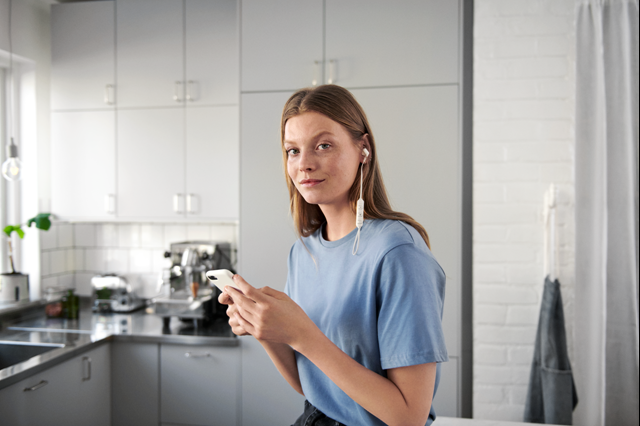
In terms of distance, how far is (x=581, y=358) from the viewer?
1.89m

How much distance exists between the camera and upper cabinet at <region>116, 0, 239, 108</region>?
250 cm

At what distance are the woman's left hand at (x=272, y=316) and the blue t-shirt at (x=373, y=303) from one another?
129mm

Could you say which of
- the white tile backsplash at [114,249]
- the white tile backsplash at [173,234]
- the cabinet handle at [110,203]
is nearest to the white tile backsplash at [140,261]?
the white tile backsplash at [114,249]

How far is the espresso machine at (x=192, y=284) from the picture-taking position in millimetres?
2371

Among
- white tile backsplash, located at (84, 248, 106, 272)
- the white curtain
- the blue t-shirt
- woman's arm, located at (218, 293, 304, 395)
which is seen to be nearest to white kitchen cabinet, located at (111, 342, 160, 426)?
white tile backsplash, located at (84, 248, 106, 272)

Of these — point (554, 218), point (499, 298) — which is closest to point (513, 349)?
point (499, 298)

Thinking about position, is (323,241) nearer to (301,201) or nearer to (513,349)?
→ (301,201)

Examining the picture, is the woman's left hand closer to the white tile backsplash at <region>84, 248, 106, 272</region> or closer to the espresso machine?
the espresso machine

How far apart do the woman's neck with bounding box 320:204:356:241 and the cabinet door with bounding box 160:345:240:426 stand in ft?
4.47

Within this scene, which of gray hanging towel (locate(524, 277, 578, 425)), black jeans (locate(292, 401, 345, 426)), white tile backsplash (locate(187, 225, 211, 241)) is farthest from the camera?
white tile backsplash (locate(187, 225, 211, 241))

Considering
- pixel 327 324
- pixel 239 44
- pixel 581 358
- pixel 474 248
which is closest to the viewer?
pixel 327 324

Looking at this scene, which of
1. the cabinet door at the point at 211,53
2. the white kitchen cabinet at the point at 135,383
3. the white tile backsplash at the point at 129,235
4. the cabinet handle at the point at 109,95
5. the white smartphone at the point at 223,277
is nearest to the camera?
the white smartphone at the point at 223,277

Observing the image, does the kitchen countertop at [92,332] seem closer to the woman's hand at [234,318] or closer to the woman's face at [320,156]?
the woman's hand at [234,318]

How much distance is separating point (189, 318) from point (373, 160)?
5.81 ft
